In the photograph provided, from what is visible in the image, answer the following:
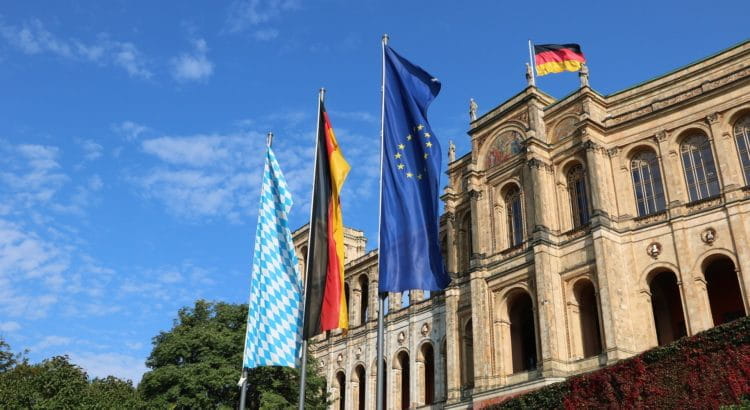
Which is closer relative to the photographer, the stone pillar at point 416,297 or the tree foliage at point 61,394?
the tree foliage at point 61,394

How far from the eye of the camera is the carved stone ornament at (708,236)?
Result: 30.4m

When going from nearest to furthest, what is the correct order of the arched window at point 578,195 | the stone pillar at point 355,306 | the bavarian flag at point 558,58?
the arched window at point 578,195 → the bavarian flag at point 558,58 → the stone pillar at point 355,306

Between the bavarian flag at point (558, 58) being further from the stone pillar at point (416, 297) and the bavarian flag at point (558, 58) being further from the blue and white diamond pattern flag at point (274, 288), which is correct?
the blue and white diamond pattern flag at point (274, 288)

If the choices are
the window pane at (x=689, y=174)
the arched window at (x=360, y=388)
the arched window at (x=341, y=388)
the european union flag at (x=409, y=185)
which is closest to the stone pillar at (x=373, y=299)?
the arched window at (x=360, y=388)

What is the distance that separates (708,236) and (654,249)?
2.40 m

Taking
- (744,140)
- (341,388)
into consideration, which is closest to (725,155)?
(744,140)

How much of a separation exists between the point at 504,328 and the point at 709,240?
10.7 m

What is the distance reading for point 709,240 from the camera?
30453mm

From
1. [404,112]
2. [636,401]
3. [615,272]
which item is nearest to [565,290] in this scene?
[615,272]

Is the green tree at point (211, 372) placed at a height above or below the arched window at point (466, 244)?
below

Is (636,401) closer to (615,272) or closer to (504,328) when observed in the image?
(615,272)

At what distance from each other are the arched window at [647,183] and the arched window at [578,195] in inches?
94.9

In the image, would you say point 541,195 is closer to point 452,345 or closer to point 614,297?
point 614,297

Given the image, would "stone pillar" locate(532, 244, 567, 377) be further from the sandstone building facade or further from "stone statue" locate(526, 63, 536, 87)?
"stone statue" locate(526, 63, 536, 87)
